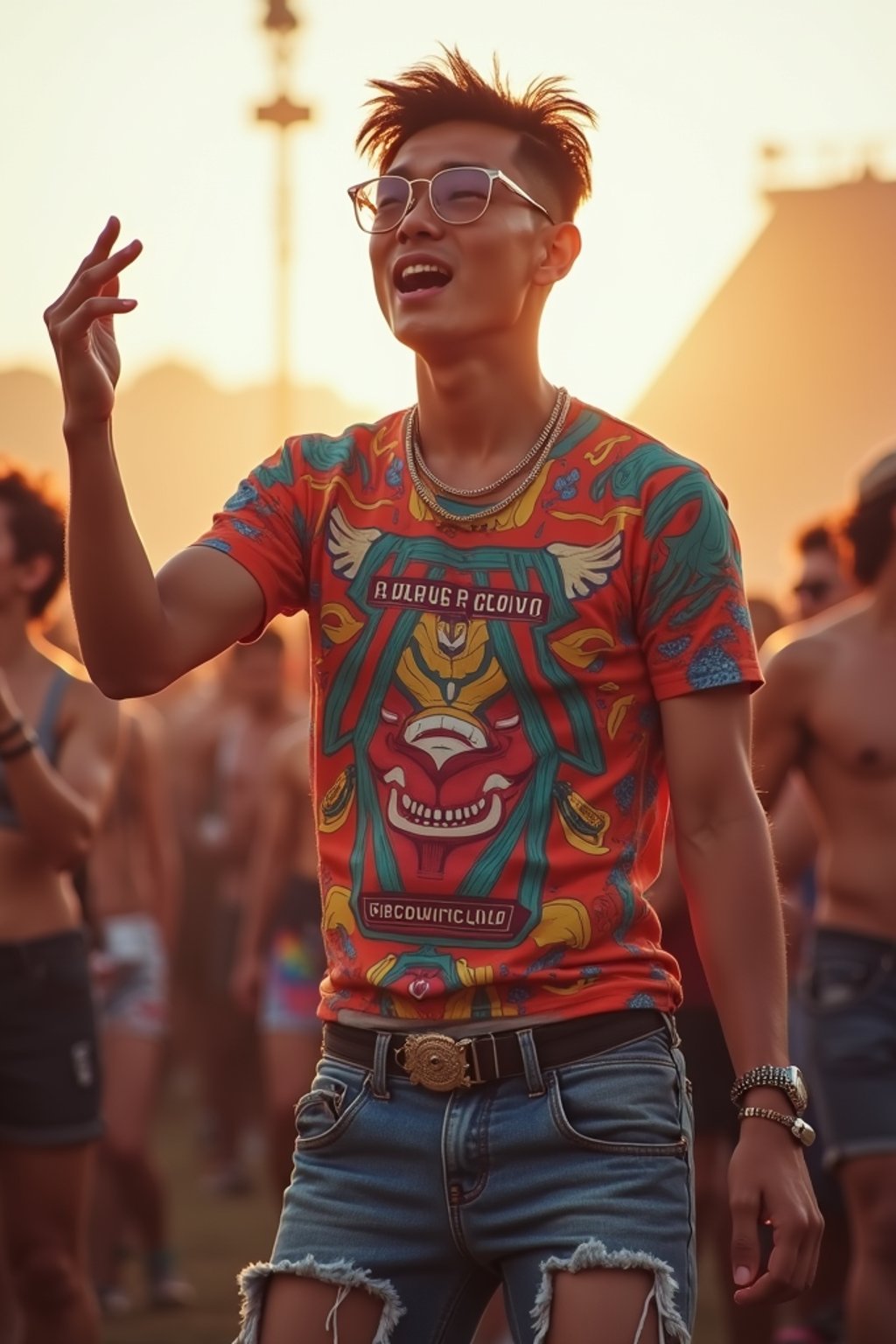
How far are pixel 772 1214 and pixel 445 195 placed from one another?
1557 mm

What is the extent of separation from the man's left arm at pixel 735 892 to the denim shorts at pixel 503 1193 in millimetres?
121

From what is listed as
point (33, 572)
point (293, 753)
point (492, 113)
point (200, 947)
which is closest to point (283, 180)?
point (200, 947)

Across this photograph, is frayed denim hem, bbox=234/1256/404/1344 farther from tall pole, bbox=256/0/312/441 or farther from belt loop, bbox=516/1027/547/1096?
tall pole, bbox=256/0/312/441

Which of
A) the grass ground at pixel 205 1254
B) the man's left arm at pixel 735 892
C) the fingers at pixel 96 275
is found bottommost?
the grass ground at pixel 205 1254

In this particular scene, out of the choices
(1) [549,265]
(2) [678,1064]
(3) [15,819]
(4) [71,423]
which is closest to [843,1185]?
(3) [15,819]

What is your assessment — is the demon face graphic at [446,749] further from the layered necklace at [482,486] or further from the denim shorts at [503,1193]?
Answer: the denim shorts at [503,1193]

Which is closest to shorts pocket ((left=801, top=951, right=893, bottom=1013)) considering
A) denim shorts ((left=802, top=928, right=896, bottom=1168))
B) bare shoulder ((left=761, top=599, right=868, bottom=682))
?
denim shorts ((left=802, top=928, right=896, bottom=1168))

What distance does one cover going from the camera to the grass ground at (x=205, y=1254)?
843cm

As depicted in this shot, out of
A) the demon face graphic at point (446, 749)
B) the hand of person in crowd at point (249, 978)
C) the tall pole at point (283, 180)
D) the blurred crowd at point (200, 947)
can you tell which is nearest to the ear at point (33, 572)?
the blurred crowd at point (200, 947)

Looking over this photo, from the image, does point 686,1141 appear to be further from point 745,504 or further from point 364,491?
point 745,504

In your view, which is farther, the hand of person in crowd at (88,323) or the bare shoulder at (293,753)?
the bare shoulder at (293,753)

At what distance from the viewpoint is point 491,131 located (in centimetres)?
365

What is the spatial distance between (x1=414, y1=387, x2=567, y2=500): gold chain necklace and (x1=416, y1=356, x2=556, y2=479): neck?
0.02 meters

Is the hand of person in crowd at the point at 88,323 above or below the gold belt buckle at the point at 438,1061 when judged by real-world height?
above
